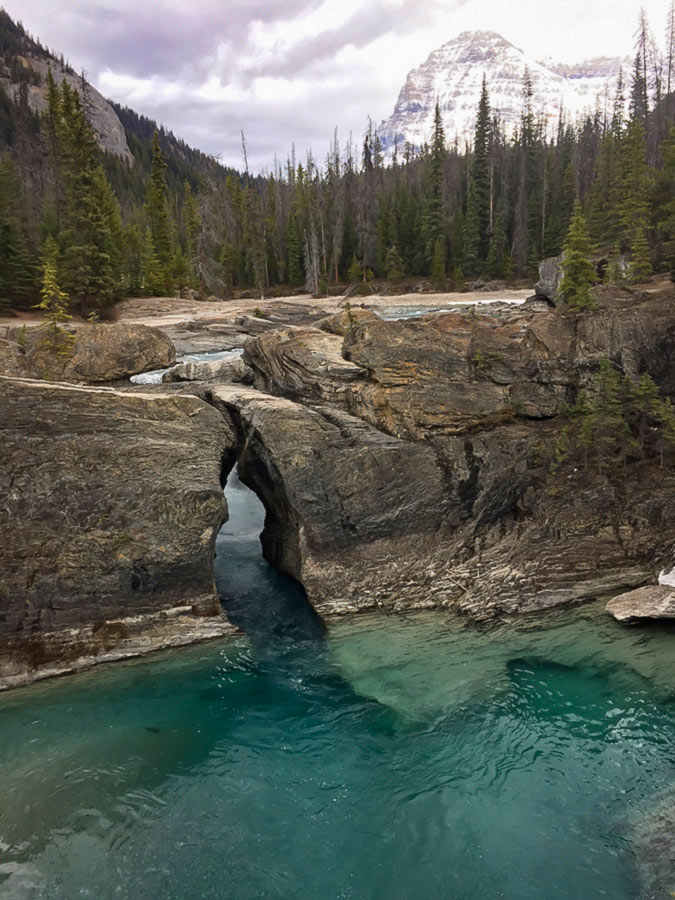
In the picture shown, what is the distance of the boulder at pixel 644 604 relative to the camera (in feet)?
A: 38.7

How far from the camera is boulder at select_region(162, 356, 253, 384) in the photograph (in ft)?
62.0

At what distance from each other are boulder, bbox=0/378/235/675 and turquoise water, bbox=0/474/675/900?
54.3 inches

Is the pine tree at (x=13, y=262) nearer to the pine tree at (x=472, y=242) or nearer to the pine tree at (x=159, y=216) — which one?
the pine tree at (x=159, y=216)

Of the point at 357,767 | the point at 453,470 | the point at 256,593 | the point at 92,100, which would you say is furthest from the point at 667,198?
the point at 92,100

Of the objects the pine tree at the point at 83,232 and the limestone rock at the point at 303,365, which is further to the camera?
the pine tree at the point at 83,232

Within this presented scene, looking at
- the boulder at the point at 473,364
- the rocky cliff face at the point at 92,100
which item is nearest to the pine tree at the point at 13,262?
the boulder at the point at 473,364

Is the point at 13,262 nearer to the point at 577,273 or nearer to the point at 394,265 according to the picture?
the point at 577,273

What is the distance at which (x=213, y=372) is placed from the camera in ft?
62.6

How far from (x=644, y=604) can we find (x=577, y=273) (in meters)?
10.0

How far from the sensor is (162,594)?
1311 centimetres

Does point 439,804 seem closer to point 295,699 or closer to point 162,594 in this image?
point 295,699

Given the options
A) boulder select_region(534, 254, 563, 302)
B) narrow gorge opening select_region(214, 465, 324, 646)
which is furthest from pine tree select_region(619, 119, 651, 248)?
narrow gorge opening select_region(214, 465, 324, 646)

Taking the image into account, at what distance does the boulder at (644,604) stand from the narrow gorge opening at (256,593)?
6.92 metres

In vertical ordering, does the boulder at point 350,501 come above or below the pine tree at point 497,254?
below
